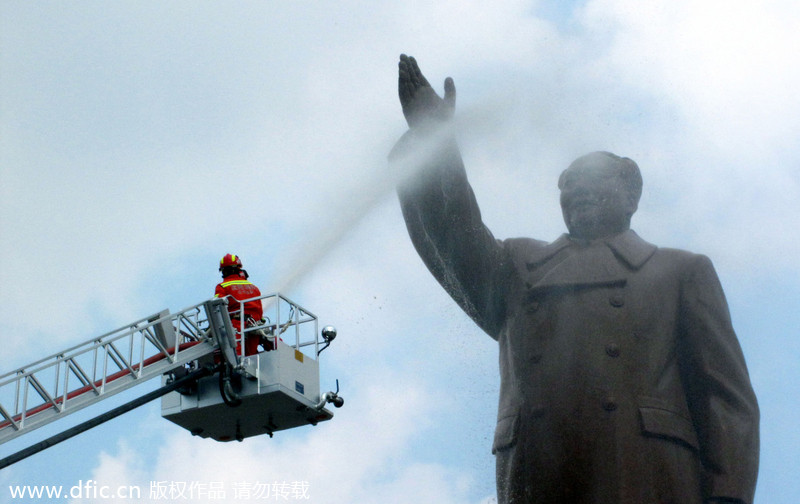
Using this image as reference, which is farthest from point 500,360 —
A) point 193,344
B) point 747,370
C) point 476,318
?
point 193,344

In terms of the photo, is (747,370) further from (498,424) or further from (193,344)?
(193,344)

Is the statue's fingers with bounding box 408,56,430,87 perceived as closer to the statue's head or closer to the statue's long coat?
the statue's long coat

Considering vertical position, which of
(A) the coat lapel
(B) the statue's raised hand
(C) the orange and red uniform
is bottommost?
(A) the coat lapel

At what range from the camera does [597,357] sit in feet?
28.6

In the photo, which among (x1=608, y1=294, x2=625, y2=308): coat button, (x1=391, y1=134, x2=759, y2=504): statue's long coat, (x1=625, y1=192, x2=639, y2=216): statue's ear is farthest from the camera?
(x1=625, y1=192, x2=639, y2=216): statue's ear

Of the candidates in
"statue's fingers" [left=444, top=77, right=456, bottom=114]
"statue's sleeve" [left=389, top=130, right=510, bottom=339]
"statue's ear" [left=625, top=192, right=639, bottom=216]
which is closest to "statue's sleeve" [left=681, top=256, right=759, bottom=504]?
"statue's ear" [left=625, top=192, right=639, bottom=216]

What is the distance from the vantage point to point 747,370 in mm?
8883

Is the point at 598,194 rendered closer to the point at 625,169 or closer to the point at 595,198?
the point at 595,198

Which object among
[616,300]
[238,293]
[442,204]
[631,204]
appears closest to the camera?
[616,300]

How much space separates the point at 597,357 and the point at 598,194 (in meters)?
1.48

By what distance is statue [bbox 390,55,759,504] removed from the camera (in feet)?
27.6

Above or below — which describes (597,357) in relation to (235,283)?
below

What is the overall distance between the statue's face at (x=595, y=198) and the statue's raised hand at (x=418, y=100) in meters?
1.21

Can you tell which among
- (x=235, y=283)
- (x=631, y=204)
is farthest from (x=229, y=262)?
(x=631, y=204)
